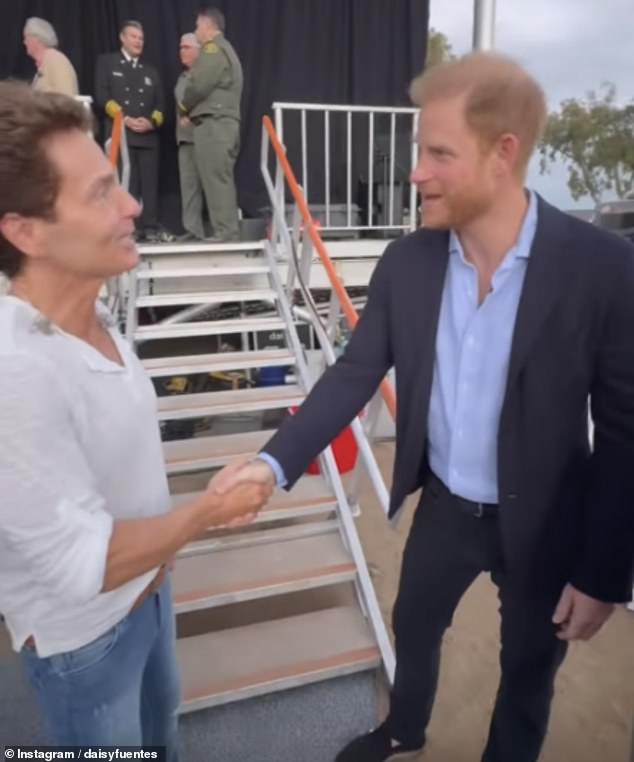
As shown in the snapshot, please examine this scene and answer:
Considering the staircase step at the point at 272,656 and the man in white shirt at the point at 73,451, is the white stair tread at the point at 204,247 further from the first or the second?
the man in white shirt at the point at 73,451

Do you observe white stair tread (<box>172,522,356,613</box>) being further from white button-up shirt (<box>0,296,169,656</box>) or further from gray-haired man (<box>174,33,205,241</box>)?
gray-haired man (<box>174,33,205,241</box>)

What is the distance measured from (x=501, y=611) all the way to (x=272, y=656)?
1.01m

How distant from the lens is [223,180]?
14.4 ft

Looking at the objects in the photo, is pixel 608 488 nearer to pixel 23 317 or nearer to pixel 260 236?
pixel 23 317

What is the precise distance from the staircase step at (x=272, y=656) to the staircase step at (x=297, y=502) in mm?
419

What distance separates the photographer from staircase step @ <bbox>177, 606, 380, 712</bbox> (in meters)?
1.90

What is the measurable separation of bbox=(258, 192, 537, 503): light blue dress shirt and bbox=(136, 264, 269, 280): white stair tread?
2657mm

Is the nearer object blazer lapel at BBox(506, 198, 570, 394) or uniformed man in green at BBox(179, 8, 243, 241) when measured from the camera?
blazer lapel at BBox(506, 198, 570, 394)

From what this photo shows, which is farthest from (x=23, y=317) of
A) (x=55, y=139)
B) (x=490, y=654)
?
(x=490, y=654)

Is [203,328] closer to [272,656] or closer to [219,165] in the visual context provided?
[219,165]

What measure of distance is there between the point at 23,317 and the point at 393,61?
641cm

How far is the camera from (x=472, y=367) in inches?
44.3

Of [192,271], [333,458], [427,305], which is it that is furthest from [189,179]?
[427,305]

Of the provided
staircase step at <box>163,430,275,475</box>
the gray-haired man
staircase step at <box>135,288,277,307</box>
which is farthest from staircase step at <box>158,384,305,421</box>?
the gray-haired man
